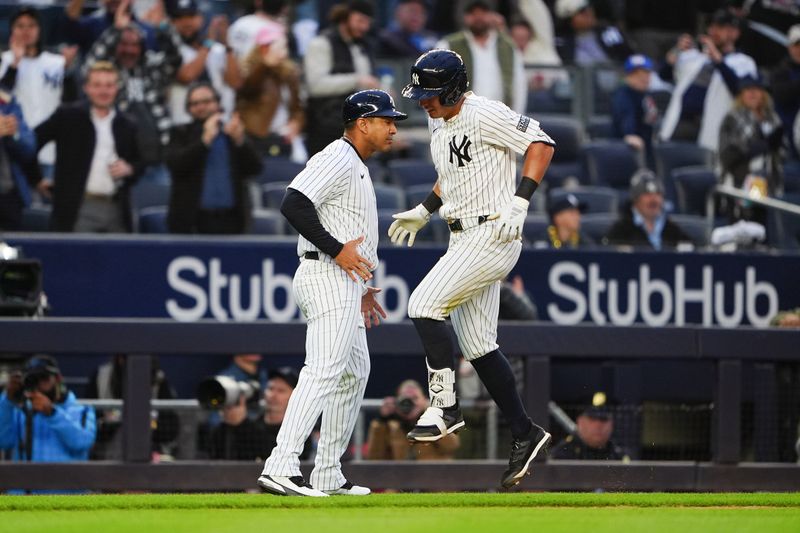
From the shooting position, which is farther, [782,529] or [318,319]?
[318,319]

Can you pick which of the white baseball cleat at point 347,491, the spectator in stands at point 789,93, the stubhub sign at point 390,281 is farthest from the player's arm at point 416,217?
the spectator in stands at point 789,93

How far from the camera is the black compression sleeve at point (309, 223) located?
6172mm

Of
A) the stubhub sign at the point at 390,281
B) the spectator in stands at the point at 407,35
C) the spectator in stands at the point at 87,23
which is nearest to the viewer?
the stubhub sign at the point at 390,281

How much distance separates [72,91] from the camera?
10227 mm

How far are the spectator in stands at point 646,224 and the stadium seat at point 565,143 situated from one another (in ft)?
4.53

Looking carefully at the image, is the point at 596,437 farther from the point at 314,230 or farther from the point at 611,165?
the point at 611,165

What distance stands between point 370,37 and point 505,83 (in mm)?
1323

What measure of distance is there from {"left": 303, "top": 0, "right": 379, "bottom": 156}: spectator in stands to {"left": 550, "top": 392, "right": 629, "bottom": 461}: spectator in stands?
3.25 meters

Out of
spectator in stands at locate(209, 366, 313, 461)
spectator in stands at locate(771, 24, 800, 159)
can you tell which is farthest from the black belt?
spectator in stands at locate(771, 24, 800, 159)

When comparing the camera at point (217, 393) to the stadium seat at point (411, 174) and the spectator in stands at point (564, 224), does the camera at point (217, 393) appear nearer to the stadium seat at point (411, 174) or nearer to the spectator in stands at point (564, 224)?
the spectator in stands at point (564, 224)

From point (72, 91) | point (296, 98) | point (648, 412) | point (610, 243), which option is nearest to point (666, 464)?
point (648, 412)

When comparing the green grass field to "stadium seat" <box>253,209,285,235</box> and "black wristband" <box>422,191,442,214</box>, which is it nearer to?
"black wristband" <box>422,191,442,214</box>

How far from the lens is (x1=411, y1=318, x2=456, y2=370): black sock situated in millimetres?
6195

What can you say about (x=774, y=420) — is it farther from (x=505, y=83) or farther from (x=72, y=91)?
(x=72, y=91)
